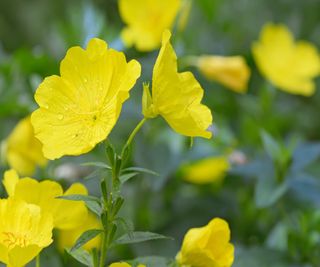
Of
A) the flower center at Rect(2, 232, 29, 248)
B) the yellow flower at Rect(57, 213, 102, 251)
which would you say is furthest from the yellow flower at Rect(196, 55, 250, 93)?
the flower center at Rect(2, 232, 29, 248)

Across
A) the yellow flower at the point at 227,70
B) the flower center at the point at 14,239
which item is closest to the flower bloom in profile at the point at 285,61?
the yellow flower at the point at 227,70

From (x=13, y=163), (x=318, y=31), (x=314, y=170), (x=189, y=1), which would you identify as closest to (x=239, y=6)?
(x=318, y=31)

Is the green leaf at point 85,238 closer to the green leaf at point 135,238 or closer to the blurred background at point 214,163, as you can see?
the green leaf at point 135,238

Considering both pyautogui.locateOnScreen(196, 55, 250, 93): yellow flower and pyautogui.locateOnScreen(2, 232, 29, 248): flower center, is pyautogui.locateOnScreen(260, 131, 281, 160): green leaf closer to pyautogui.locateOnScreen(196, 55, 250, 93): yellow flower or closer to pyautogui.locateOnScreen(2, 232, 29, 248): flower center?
pyautogui.locateOnScreen(196, 55, 250, 93): yellow flower

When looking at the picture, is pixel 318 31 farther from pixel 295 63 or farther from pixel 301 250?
pixel 301 250

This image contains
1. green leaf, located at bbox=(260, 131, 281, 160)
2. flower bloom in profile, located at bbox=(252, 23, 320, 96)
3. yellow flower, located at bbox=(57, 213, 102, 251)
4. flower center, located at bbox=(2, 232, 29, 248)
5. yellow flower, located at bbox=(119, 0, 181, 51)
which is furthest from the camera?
flower bloom in profile, located at bbox=(252, 23, 320, 96)

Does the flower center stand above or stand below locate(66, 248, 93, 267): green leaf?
above
